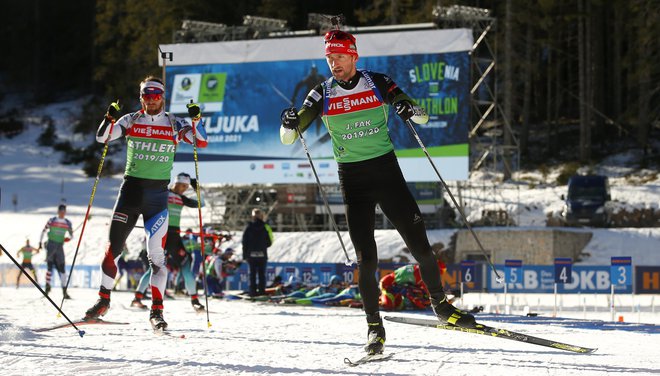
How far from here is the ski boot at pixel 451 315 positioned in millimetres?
6422

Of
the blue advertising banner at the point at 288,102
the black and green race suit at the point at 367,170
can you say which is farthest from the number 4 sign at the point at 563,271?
the blue advertising banner at the point at 288,102

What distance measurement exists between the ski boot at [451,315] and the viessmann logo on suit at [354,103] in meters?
1.45

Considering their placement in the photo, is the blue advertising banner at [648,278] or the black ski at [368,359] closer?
the black ski at [368,359]

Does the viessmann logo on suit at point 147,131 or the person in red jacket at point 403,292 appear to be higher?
the viessmann logo on suit at point 147,131

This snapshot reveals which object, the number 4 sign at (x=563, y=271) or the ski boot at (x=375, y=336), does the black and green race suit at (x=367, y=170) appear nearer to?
the ski boot at (x=375, y=336)

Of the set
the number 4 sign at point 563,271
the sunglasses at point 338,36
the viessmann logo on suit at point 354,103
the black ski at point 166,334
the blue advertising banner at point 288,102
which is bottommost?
the black ski at point 166,334

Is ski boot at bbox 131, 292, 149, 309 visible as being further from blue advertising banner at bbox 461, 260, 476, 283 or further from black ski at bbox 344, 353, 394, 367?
blue advertising banner at bbox 461, 260, 476, 283

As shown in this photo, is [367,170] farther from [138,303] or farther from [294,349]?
[138,303]

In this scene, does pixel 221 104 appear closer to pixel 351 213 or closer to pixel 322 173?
pixel 322 173

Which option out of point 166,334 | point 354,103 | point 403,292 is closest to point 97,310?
point 166,334

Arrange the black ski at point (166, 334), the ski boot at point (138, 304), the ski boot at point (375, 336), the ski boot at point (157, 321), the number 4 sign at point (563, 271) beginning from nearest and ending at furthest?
the ski boot at point (375, 336) < the black ski at point (166, 334) < the ski boot at point (157, 321) < the ski boot at point (138, 304) < the number 4 sign at point (563, 271)

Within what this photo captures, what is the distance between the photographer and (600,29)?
39.6 meters

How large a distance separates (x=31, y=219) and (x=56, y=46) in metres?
23.6

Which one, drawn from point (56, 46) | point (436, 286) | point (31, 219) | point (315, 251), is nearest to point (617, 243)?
point (315, 251)
